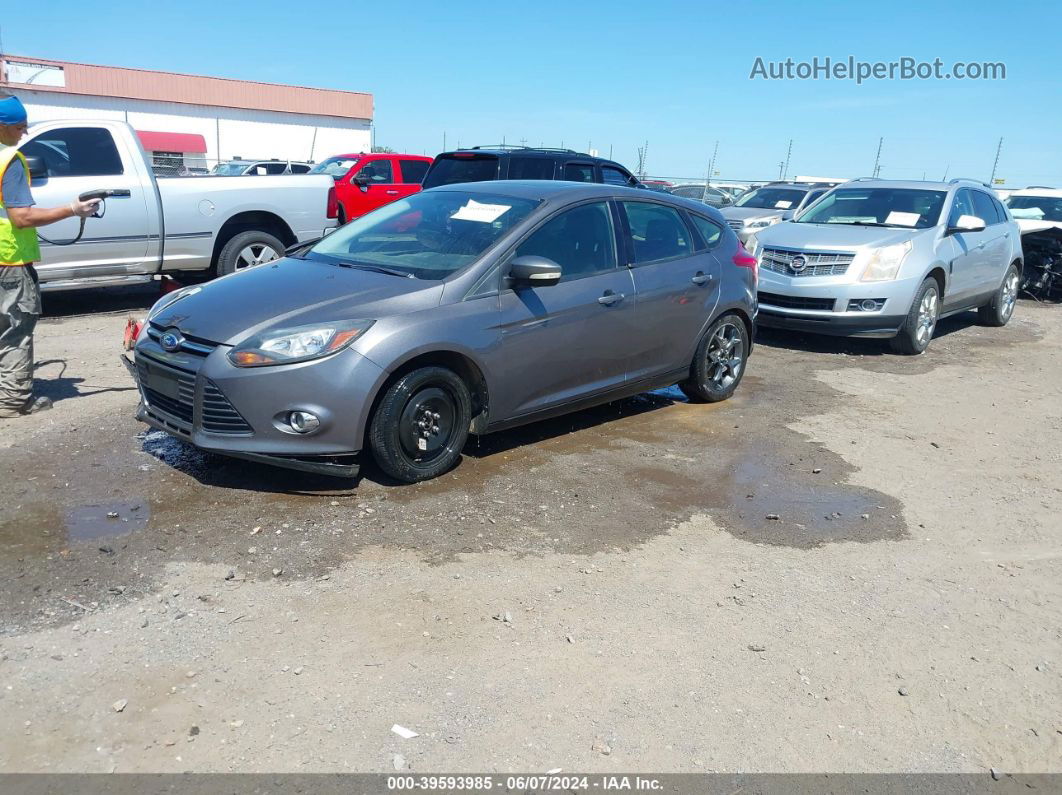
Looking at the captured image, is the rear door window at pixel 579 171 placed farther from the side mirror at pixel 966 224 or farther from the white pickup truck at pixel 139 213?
the side mirror at pixel 966 224

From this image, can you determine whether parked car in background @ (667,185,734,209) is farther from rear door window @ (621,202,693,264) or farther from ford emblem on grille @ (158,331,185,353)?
ford emblem on grille @ (158,331,185,353)

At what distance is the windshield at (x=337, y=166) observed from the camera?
1691cm

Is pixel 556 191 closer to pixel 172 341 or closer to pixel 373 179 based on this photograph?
pixel 172 341

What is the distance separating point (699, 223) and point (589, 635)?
4094mm

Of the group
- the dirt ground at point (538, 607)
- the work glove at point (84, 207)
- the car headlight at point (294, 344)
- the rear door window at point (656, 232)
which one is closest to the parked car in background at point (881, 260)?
the dirt ground at point (538, 607)

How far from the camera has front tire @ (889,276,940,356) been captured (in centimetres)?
948

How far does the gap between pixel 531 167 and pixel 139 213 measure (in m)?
4.49

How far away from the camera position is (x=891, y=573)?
14.4ft

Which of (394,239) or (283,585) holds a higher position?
(394,239)

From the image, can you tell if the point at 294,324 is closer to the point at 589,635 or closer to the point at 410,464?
the point at 410,464

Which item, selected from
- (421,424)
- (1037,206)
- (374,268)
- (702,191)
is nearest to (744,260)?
(374,268)

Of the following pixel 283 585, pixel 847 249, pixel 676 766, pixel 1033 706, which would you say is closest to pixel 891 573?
pixel 1033 706

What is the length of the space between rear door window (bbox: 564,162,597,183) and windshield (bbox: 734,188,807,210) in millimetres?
7183

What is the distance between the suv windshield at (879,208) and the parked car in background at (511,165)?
2.64m
